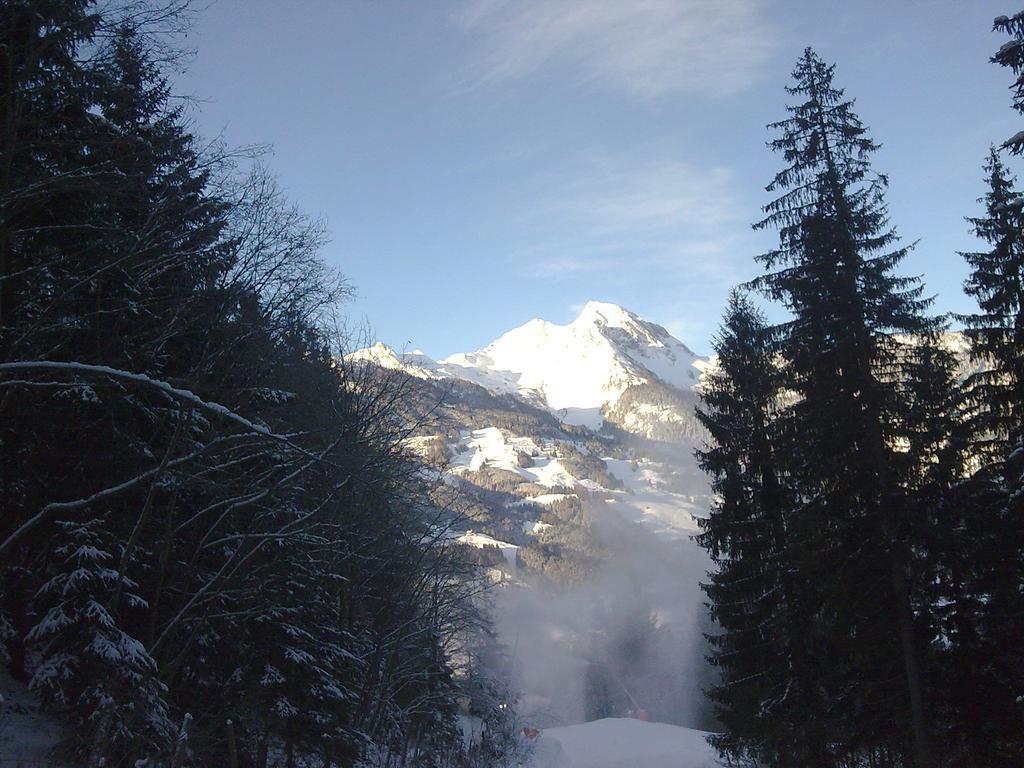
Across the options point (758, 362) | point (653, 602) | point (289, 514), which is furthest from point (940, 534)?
point (653, 602)

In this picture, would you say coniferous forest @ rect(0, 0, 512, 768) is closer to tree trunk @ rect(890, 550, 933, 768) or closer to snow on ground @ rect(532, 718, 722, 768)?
tree trunk @ rect(890, 550, 933, 768)

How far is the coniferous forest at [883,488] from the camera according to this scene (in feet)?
44.5

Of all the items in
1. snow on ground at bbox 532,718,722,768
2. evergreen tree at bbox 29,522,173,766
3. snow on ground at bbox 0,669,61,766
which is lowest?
snow on ground at bbox 532,718,722,768

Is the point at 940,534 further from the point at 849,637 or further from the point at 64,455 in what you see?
the point at 64,455

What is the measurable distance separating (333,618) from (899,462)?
12650mm

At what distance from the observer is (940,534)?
13.2 meters

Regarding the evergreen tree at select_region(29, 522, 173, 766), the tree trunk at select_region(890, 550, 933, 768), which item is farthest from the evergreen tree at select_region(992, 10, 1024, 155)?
the evergreen tree at select_region(29, 522, 173, 766)

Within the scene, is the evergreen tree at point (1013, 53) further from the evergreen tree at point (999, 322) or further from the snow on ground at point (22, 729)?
the snow on ground at point (22, 729)

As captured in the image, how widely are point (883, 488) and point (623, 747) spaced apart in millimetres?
39250

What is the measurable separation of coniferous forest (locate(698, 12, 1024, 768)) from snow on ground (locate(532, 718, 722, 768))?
71.3 ft

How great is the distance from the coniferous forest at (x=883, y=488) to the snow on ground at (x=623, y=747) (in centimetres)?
2173

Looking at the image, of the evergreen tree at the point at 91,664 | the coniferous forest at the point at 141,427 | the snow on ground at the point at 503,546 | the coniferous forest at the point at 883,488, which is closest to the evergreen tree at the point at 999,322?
the coniferous forest at the point at 883,488

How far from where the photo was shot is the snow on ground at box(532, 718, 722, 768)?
38.4 metres

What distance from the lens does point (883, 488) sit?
1335cm
